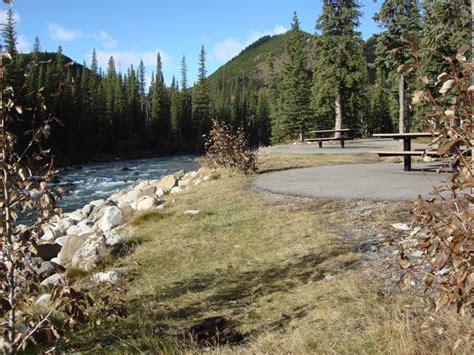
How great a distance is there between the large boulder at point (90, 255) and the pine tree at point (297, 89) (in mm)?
38480

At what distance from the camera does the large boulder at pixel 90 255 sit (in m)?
6.24

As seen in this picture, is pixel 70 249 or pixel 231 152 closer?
pixel 70 249

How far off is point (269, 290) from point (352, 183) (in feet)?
16.4

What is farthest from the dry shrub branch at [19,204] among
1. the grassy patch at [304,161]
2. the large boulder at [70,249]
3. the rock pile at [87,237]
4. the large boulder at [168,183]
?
the large boulder at [168,183]

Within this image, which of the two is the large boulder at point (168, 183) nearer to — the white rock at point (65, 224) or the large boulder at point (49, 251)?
the white rock at point (65, 224)

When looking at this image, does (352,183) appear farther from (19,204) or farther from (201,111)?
(201,111)

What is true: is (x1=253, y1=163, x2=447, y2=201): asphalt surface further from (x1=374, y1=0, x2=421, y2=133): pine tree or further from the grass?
(x1=374, y1=0, x2=421, y2=133): pine tree

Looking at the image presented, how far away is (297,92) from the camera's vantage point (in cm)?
4459

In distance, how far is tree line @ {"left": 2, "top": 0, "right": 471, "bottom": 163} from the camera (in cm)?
1132

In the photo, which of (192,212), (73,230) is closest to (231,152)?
(192,212)

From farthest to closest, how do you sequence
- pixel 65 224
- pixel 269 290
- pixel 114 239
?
pixel 65 224 < pixel 114 239 < pixel 269 290

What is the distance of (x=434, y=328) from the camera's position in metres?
2.89

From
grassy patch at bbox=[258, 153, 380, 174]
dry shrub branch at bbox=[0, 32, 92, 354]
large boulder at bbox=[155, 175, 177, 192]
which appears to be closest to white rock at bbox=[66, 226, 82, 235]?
large boulder at bbox=[155, 175, 177, 192]

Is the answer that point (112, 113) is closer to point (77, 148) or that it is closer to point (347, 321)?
point (77, 148)
